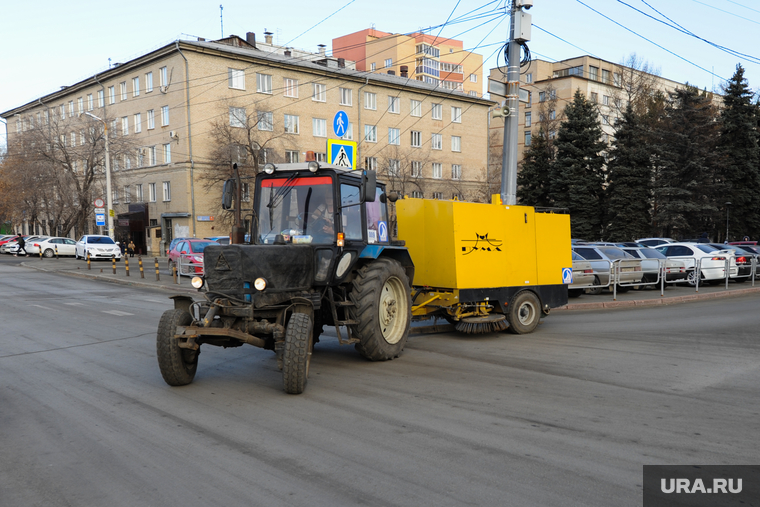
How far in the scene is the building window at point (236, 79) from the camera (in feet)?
148

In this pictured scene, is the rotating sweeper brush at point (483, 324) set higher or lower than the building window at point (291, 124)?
lower

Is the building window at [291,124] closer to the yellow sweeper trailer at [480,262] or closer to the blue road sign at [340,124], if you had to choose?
the blue road sign at [340,124]

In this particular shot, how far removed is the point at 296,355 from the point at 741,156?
44306mm

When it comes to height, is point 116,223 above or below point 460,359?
above

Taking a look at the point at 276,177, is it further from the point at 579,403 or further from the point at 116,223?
the point at 116,223

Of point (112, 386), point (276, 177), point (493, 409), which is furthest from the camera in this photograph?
point (276, 177)

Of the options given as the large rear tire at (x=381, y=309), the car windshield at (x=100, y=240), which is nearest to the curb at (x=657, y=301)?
the large rear tire at (x=381, y=309)

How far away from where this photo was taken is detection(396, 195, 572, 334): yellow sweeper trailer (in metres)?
10.8

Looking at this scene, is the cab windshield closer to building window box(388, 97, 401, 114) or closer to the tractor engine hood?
the tractor engine hood

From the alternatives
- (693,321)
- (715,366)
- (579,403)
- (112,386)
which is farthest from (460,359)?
(693,321)

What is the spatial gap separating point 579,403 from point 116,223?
5191 centimetres

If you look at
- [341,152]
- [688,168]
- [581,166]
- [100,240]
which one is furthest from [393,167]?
[341,152]

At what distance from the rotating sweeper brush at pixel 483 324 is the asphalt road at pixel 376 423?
1.64ft

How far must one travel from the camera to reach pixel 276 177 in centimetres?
847
